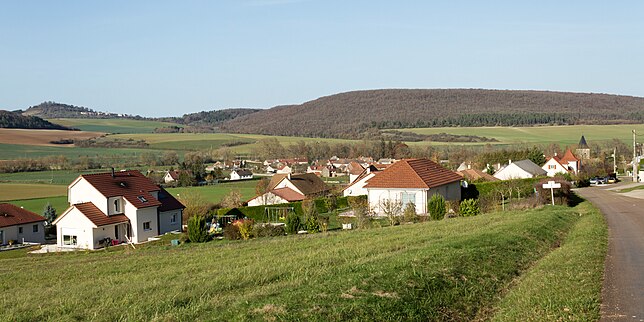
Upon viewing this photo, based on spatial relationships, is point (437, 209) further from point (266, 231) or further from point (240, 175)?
point (240, 175)

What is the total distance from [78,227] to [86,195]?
105 inches

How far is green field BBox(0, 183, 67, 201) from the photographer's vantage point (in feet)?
219

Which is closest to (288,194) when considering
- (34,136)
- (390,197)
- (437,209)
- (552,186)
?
(390,197)

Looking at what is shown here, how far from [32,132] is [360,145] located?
207 ft

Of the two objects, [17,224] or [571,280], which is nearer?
[571,280]

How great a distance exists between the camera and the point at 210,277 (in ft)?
49.7

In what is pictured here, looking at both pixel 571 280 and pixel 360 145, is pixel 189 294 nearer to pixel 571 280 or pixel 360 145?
pixel 571 280

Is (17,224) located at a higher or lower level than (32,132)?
lower

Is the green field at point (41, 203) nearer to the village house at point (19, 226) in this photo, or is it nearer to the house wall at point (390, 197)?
the village house at point (19, 226)

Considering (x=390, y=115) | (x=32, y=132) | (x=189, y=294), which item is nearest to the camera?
(x=189, y=294)

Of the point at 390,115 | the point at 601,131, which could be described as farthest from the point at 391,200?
the point at 390,115

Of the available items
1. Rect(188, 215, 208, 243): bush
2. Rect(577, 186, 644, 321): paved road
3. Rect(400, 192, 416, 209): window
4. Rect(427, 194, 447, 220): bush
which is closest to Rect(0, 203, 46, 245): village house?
Rect(188, 215, 208, 243): bush

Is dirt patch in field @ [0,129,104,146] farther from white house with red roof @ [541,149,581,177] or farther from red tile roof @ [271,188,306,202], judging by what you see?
white house with red roof @ [541,149,581,177]

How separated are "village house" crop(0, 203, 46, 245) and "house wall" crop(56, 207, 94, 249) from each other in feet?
17.7
